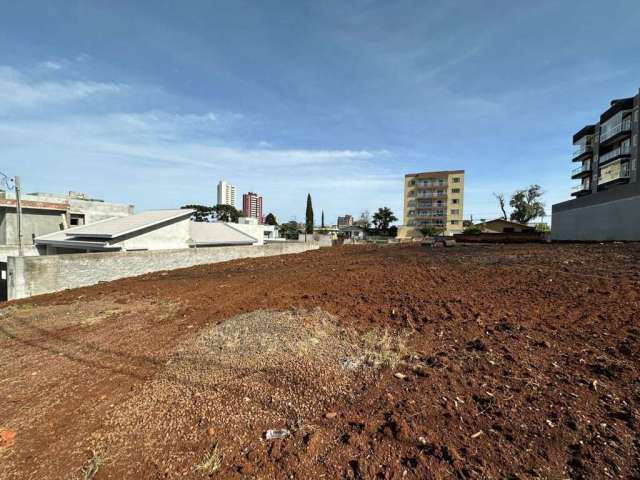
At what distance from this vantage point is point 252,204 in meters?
113

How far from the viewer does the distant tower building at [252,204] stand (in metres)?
110

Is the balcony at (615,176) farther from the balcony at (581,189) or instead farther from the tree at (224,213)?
the tree at (224,213)

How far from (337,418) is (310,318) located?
2.89 metres

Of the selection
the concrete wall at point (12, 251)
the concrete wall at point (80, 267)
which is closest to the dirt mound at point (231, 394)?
the concrete wall at point (80, 267)

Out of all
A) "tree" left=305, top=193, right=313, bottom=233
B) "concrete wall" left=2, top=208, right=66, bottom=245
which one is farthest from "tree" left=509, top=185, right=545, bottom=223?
"concrete wall" left=2, top=208, right=66, bottom=245

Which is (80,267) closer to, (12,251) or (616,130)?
(12,251)

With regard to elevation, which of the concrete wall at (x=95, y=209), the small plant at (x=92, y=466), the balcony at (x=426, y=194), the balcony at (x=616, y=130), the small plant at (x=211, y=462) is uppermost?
the balcony at (x=616, y=130)

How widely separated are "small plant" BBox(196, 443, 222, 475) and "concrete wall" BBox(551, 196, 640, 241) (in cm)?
2307

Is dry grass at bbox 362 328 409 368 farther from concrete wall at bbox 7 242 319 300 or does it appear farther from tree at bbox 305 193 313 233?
tree at bbox 305 193 313 233

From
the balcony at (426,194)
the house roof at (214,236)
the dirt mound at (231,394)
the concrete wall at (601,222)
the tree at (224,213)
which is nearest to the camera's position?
the dirt mound at (231,394)

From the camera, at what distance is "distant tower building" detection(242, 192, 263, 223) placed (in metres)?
110

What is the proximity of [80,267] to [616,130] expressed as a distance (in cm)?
4825

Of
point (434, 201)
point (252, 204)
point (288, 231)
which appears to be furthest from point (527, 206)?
point (252, 204)

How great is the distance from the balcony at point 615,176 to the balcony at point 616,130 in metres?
3.75
